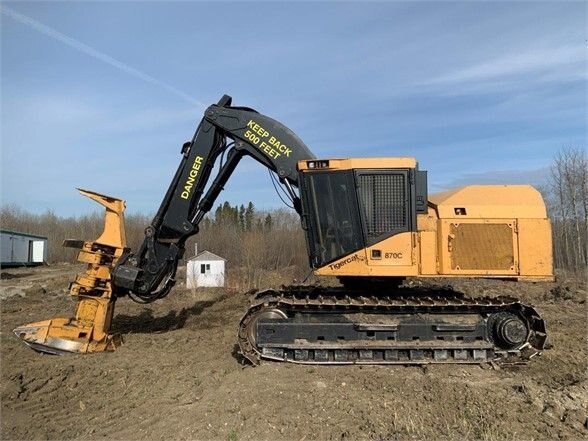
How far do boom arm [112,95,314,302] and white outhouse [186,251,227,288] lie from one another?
12499mm

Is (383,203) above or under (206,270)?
above

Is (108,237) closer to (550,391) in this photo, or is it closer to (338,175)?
(338,175)

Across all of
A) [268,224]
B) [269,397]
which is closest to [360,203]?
[269,397]

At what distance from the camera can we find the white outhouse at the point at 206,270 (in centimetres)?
2199

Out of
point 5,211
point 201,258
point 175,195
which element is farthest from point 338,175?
point 5,211

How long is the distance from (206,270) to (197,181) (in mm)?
13496

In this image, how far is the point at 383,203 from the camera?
27.2ft

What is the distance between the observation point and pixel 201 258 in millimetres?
22266

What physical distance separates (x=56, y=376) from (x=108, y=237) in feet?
8.67

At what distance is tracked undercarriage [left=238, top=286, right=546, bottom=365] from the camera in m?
8.32

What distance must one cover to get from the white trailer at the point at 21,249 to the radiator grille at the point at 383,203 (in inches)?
1524

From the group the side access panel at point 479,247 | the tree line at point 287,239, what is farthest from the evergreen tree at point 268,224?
the side access panel at point 479,247

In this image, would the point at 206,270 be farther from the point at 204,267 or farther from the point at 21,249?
the point at 21,249

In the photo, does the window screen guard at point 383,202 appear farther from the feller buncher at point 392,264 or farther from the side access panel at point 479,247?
the side access panel at point 479,247
